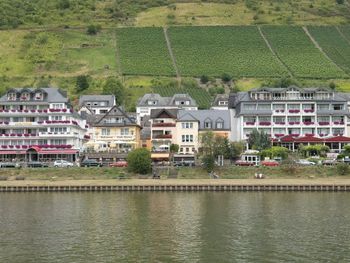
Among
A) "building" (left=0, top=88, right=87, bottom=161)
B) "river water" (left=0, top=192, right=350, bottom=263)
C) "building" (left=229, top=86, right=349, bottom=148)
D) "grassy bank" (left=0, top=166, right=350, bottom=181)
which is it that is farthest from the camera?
"building" (left=229, top=86, right=349, bottom=148)

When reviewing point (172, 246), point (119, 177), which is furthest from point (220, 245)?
point (119, 177)

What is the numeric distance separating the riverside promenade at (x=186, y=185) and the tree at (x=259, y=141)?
79.0 ft

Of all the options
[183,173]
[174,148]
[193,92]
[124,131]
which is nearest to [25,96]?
[124,131]

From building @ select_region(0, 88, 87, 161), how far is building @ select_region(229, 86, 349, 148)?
3596cm

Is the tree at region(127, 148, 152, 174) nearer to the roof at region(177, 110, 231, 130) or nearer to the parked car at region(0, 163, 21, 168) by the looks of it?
the parked car at region(0, 163, 21, 168)

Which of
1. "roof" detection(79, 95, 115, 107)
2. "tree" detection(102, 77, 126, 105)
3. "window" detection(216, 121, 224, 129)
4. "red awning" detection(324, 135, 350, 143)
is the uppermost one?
"tree" detection(102, 77, 126, 105)

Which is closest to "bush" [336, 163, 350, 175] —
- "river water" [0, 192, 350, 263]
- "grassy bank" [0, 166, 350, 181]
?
"grassy bank" [0, 166, 350, 181]

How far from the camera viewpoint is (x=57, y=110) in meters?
126

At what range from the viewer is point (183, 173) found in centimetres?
10788

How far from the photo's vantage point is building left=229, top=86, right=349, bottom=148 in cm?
13388

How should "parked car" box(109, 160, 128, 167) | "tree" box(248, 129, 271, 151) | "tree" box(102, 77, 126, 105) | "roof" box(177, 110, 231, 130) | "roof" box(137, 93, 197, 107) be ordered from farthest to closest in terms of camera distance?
"tree" box(102, 77, 126, 105)
"roof" box(137, 93, 197, 107)
"roof" box(177, 110, 231, 130)
"tree" box(248, 129, 271, 151)
"parked car" box(109, 160, 128, 167)

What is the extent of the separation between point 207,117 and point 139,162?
31.8 metres

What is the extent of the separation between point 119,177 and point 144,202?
76.7 feet

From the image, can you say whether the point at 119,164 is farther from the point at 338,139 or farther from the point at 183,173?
the point at 338,139
